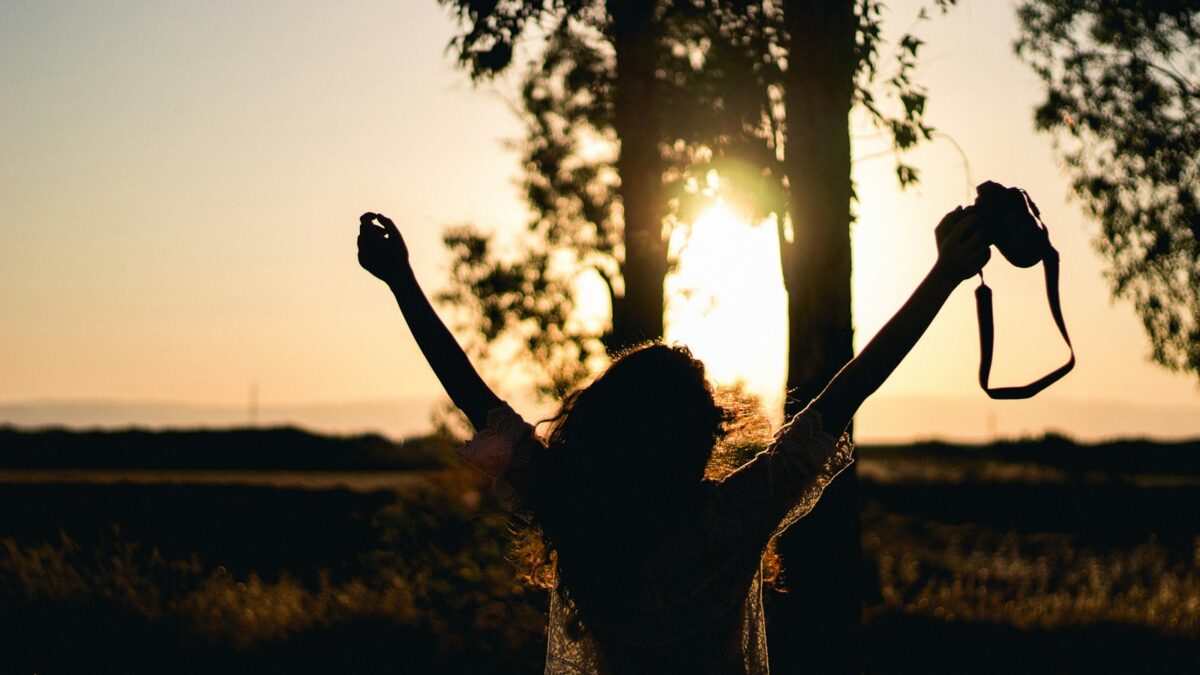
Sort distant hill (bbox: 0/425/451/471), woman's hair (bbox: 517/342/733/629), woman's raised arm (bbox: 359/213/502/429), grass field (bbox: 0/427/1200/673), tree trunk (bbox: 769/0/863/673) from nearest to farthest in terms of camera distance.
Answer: woman's hair (bbox: 517/342/733/629) < woman's raised arm (bbox: 359/213/502/429) < tree trunk (bbox: 769/0/863/673) < grass field (bbox: 0/427/1200/673) < distant hill (bbox: 0/425/451/471)

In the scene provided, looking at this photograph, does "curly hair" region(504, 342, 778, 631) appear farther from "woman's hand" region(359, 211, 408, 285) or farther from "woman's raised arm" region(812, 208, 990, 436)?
"woman's hand" region(359, 211, 408, 285)

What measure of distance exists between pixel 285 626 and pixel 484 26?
17.2 feet

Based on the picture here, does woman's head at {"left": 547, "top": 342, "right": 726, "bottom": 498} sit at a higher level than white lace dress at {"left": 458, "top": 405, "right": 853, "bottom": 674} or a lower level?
higher

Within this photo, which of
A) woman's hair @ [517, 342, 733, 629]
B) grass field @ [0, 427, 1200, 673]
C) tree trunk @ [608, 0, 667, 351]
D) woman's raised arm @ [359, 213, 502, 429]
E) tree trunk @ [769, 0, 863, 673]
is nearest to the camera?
woman's hair @ [517, 342, 733, 629]

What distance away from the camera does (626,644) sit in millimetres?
2609

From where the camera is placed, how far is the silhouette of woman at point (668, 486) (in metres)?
2.56

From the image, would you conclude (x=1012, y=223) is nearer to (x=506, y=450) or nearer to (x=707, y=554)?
(x=707, y=554)

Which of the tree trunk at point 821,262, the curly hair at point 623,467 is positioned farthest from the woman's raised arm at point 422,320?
the tree trunk at point 821,262

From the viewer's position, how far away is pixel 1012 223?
2572 mm

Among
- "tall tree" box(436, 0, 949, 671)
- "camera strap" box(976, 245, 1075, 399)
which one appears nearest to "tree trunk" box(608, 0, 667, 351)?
"tall tree" box(436, 0, 949, 671)

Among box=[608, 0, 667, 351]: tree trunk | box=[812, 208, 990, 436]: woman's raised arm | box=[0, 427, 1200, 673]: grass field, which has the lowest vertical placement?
box=[0, 427, 1200, 673]: grass field

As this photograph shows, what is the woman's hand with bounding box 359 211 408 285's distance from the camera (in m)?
2.73

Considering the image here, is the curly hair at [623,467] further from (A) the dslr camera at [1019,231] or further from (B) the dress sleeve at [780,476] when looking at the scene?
(A) the dslr camera at [1019,231]

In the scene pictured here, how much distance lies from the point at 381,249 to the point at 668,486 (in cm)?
83
